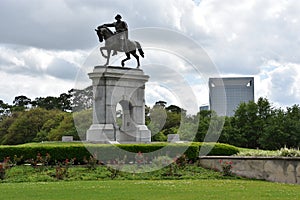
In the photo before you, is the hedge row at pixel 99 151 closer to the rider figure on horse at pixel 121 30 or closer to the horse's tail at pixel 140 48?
the rider figure on horse at pixel 121 30

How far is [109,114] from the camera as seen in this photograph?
3042 centimetres

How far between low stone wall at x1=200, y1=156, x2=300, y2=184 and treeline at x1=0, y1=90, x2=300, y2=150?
38.8 feet

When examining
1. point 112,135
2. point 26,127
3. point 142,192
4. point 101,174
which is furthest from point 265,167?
point 26,127

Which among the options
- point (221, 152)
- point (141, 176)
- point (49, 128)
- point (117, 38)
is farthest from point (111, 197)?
point (49, 128)

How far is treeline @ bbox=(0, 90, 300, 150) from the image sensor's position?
43438mm

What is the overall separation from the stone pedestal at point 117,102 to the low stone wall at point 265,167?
9.15 meters

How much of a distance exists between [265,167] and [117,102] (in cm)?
1374

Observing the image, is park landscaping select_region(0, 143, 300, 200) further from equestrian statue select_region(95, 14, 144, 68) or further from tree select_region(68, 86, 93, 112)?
tree select_region(68, 86, 93, 112)

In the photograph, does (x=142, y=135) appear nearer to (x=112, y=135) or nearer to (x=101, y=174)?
(x=112, y=135)

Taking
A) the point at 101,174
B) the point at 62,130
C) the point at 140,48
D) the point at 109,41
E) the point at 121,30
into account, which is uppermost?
the point at 121,30

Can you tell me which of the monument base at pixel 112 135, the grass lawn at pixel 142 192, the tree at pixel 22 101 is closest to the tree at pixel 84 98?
the monument base at pixel 112 135

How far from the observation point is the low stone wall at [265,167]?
691 inches

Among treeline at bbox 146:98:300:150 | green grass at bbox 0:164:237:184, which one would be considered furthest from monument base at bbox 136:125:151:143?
treeline at bbox 146:98:300:150

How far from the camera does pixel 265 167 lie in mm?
19219
